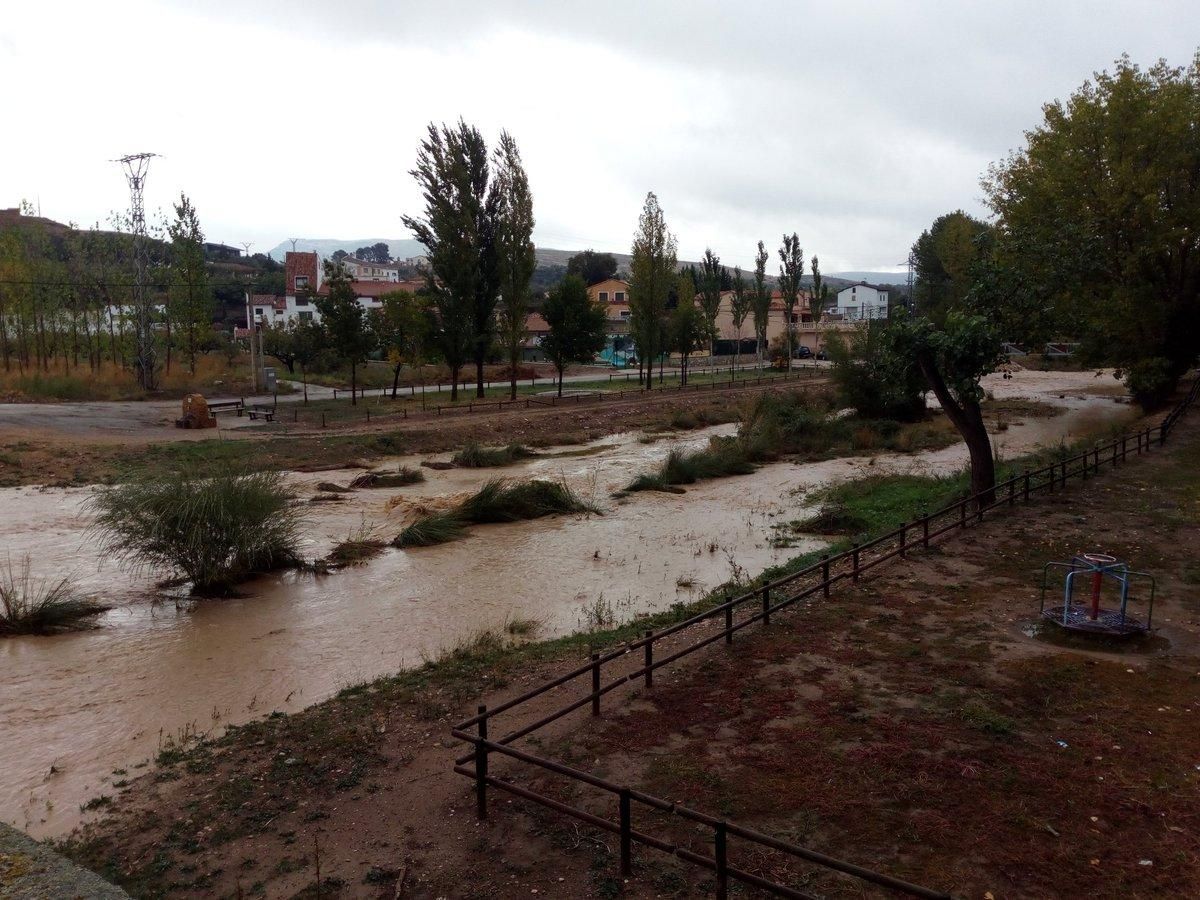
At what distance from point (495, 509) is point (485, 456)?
8.81m

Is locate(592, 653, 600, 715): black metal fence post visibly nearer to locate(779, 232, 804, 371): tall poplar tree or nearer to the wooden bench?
the wooden bench

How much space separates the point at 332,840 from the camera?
662 centimetres

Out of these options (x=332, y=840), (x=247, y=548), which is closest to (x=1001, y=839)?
(x=332, y=840)

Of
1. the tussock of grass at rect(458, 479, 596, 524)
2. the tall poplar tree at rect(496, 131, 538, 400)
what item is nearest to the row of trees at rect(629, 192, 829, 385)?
the tall poplar tree at rect(496, 131, 538, 400)

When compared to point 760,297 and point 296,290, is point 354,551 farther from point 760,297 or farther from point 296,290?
point 296,290

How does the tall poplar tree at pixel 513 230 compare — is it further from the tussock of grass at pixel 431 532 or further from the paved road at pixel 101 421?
the tussock of grass at pixel 431 532

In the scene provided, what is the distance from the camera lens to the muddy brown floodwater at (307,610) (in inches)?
392

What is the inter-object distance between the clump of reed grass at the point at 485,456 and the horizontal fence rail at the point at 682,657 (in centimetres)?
1673

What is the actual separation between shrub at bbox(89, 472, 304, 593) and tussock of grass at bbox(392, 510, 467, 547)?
124 inches

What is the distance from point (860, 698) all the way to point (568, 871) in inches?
158

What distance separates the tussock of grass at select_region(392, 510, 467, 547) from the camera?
19.2m

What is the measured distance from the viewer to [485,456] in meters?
30.3

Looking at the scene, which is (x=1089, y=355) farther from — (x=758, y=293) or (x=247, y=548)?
(x=758, y=293)

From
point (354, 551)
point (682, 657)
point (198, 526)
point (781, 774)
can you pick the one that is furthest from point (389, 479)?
point (781, 774)
